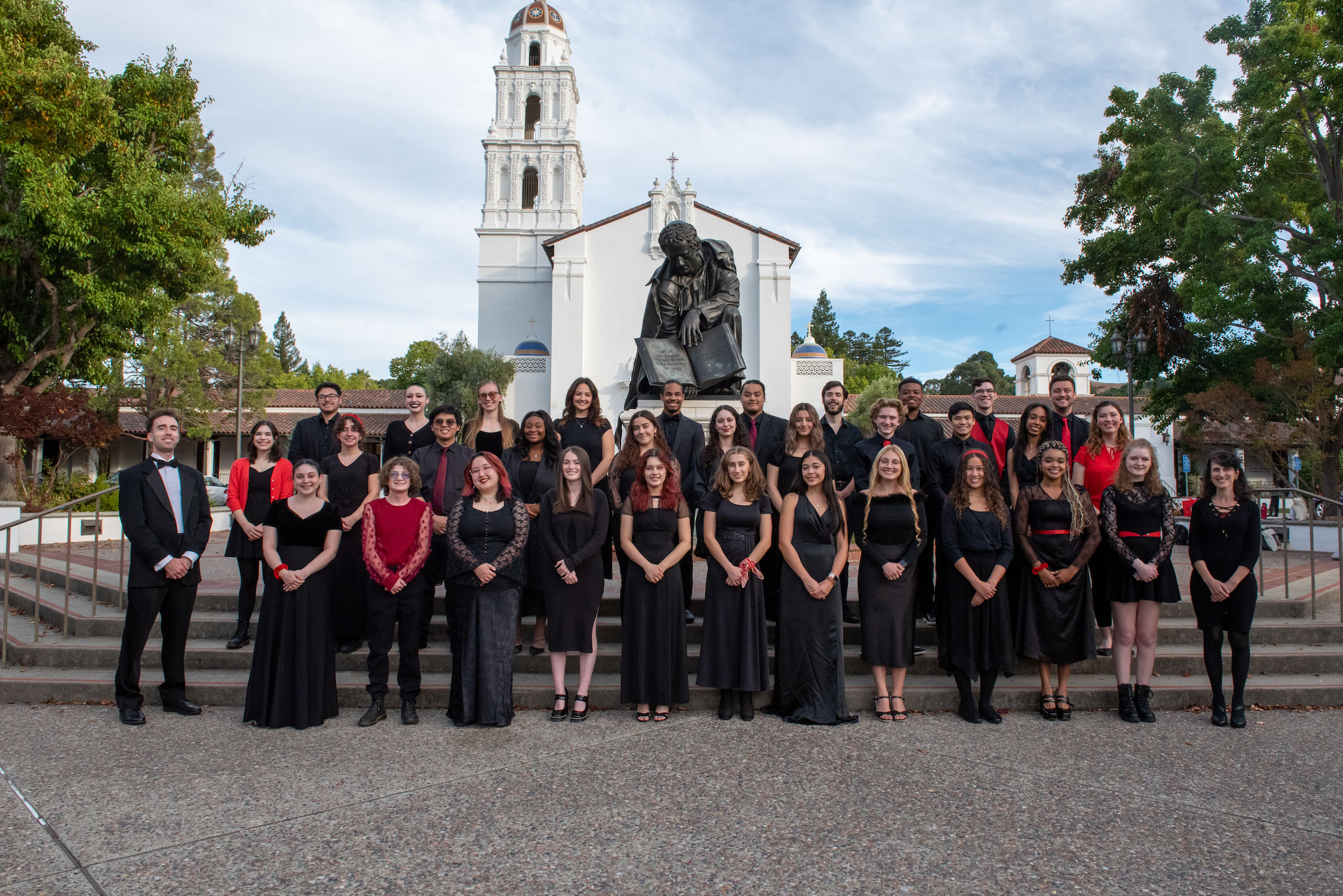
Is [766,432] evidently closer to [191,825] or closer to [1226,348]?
[191,825]

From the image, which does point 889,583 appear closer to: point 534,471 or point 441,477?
point 534,471

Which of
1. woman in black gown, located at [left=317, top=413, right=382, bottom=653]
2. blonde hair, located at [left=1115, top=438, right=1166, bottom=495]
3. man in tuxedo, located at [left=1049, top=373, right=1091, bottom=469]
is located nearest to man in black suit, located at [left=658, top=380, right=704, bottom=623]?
woman in black gown, located at [left=317, top=413, right=382, bottom=653]

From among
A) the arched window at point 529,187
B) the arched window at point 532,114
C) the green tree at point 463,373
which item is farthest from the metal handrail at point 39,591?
the arched window at point 532,114

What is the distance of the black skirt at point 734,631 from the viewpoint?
207 inches

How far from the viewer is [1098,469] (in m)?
5.96

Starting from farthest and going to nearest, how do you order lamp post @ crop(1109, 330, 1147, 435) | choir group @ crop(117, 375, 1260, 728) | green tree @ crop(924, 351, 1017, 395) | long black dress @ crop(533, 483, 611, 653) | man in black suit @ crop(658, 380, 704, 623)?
green tree @ crop(924, 351, 1017, 395), lamp post @ crop(1109, 330, 1147, 435), man in black suit @ crop(658, 380, 704, 623), long black dress @ crop(533, 483, 611, 653), choir group @ crop(117, 375, 1260, 728)

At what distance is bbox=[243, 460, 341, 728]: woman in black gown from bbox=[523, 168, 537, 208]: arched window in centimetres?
4434

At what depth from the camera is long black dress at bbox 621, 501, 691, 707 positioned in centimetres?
526

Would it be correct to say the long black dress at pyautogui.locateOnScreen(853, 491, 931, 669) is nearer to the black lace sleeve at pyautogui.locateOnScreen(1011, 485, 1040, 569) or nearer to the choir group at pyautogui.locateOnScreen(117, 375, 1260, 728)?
the choir group at pyautogui.locateOnScreen(117, 375, 1260, 728)

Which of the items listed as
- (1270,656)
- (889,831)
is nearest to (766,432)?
→ (889,831)

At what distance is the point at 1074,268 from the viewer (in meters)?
24.6

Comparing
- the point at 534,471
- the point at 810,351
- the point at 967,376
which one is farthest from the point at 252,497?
the point at 967,376

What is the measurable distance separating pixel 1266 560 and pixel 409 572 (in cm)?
1200

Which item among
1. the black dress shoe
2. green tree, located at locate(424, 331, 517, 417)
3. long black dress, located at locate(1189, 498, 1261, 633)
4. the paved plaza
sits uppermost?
green tree, located at locate(424, 331, 517, 417)
